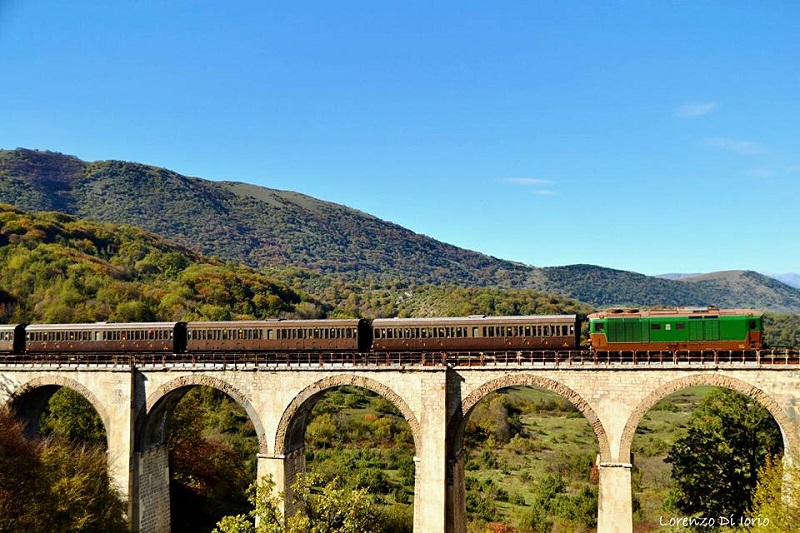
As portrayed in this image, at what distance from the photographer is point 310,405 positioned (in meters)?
37.7

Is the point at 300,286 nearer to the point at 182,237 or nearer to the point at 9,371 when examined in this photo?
the point at 182,237

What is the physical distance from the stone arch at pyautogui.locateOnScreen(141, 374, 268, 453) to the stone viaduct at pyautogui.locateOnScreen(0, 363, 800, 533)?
2.6 inches

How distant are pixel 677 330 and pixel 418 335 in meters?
14.6

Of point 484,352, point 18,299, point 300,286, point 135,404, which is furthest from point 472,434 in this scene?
point 300,286

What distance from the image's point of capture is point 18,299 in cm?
7944

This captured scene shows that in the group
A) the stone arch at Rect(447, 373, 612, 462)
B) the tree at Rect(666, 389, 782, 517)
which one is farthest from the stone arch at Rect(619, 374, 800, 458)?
the tree at Rect(666, 389, 782, 517)

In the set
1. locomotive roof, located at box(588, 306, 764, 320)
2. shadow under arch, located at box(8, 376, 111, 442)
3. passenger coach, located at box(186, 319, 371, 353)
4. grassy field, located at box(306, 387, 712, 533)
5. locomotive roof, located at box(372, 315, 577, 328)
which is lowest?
grassy field, located at box(306, 387, 712, 533)

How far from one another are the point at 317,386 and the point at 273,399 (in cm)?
299

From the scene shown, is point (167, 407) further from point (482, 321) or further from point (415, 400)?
point (482, 321)

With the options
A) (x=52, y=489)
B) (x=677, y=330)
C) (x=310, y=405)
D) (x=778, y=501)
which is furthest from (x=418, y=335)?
(x=52, y=489)

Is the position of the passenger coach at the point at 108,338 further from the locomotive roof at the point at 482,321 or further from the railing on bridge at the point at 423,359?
the locomotive roof at the point at 482,321

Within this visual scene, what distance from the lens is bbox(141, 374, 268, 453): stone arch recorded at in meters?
36.9

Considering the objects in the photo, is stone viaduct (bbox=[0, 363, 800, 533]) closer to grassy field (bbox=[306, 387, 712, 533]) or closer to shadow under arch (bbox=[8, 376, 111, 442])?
shadow under arch (bbox=[8, 376, 111, 442])

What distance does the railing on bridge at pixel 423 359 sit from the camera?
30.4 metres
